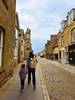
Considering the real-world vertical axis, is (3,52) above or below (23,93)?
above

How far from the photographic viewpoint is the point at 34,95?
468 inches

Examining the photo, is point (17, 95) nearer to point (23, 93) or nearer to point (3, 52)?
point (23, 93)

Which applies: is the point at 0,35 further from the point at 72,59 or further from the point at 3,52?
the point at 72,59

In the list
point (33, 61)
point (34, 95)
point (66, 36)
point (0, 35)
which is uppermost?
point (66, 36)

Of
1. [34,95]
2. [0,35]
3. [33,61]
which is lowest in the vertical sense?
[34,95]

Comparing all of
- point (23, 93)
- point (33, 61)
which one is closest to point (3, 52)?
point (33, 61)

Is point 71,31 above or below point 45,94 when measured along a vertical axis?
above

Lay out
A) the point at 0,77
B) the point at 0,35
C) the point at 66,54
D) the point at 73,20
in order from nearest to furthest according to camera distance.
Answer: the point at 0,77 < the point at 0,35 < the point at 73,20 < the point at 66,54

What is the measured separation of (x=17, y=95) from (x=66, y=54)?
38.0 meters

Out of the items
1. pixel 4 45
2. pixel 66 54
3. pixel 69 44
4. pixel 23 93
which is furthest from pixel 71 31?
pixel 23 93

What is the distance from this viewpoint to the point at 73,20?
1677 inches

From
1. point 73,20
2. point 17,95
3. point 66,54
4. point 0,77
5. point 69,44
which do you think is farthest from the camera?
point 66,54

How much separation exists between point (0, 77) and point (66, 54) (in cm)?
3600

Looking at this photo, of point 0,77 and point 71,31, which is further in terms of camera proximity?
point 71,31
